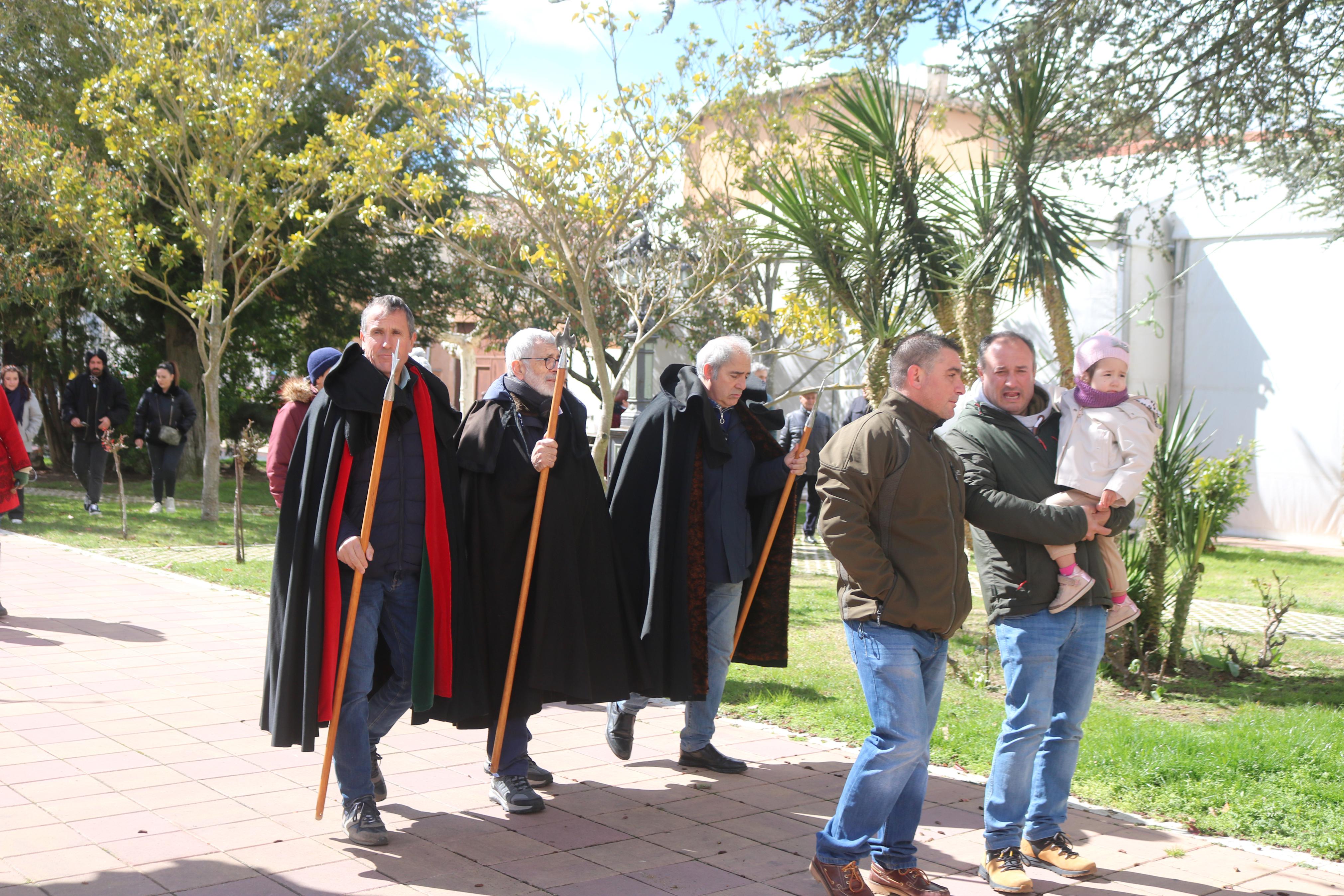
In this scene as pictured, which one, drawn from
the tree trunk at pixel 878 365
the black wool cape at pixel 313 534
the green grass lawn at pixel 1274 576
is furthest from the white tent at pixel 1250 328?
the black wool cape at pixel 313 534

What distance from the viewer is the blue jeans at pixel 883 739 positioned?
383 cm

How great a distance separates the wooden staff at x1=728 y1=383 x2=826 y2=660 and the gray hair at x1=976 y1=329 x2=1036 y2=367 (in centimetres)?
87

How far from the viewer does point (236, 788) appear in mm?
4895

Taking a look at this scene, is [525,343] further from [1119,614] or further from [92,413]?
[92,413]

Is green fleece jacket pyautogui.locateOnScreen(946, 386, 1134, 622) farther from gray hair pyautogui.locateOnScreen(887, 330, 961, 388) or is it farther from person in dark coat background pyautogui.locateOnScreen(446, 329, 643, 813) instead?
person in dark coat background pyautogui.locateOnScreen(446, 329, 643, 813)

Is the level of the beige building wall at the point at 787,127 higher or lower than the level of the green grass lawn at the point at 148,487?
higher

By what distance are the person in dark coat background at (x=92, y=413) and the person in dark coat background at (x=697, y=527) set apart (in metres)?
11.2

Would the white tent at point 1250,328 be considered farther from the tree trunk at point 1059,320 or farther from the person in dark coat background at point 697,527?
the person in dark coat background at point 697,527

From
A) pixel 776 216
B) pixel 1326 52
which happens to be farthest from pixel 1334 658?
pixel 776 216

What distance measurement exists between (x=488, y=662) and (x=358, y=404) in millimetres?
1165

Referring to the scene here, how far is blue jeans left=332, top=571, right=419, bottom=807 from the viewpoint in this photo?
14.4ft

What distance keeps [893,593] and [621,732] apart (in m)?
2.05

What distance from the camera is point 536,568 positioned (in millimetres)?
4871

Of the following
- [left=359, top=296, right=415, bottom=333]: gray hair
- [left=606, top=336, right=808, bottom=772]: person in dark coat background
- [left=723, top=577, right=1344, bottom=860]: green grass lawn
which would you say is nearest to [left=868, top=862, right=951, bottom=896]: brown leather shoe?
[left=606, top=336, right=808, bottom=772]: person in dark coat background
